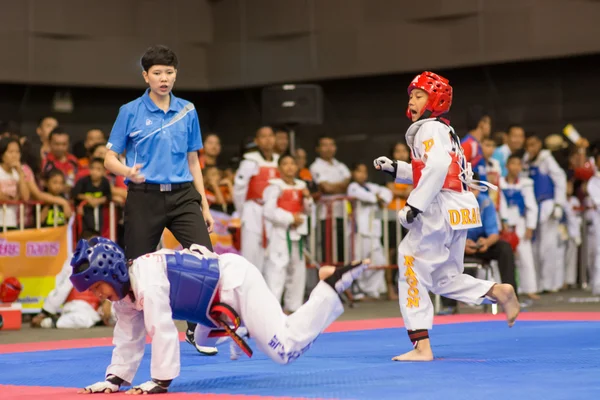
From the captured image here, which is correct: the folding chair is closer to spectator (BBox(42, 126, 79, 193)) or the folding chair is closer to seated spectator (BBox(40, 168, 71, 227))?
seated spectator (BBox(40, 168, 71, 227))

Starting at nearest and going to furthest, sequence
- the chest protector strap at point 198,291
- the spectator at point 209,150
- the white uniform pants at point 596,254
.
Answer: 1. the chest protector strap at point 198,291
2. the spectator at point 209,150
3. the white uniform pants at point 596,254

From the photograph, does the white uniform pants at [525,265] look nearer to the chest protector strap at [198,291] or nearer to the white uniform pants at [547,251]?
the white uniform pants at [547,251]

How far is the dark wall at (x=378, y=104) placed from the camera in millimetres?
14250

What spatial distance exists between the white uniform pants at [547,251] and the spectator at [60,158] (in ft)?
17.6

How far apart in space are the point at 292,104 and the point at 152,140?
6.69m

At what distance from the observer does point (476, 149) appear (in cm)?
950

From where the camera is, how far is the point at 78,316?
8867 millimetres

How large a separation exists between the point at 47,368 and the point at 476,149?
5126 millimetres

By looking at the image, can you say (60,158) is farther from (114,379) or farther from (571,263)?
(571,263)

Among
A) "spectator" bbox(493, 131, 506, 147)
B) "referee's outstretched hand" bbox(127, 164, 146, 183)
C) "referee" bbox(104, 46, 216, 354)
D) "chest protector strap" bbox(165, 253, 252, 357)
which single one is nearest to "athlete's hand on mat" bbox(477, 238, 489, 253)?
"spectator" bbox(493, 131, 506, 147)

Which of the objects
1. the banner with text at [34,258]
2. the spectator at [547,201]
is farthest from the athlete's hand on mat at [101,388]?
the spectator at [547,201]

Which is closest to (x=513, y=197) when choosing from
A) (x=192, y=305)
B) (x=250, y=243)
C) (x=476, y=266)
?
(x=476, y=266)

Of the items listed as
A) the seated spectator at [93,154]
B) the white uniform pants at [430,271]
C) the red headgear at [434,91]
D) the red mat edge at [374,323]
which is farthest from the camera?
the seated spectator at [93,154]

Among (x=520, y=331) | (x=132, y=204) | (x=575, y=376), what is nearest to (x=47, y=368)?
(x=132, y=204)
